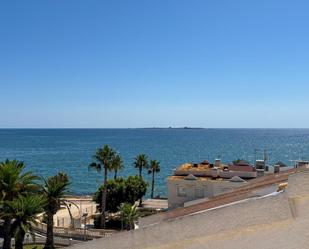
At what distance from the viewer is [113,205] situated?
54.3 metres

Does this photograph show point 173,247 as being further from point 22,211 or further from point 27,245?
point 27,245

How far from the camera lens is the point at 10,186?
3291 cm

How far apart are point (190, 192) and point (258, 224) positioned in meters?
37.7

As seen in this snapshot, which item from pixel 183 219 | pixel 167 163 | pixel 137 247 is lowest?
pixel 167 163

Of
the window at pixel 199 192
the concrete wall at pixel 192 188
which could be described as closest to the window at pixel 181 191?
the concrete wall at pixel 192 188

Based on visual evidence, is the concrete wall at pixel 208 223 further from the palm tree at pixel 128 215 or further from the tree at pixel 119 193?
the tree at pixel 119 193

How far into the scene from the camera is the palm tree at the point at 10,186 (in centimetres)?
3141

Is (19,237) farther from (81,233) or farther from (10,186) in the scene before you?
(81,233)

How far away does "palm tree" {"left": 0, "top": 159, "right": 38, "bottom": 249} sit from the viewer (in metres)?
31.4

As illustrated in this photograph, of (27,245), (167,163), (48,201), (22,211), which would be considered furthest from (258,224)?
(167,163)

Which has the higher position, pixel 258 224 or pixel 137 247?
pixel 258 224

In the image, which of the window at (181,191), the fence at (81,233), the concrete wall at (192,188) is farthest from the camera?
the window at (181,191)

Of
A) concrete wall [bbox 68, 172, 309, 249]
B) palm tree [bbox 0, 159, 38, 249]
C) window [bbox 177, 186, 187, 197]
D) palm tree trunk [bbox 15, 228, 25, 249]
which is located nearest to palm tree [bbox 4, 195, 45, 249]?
palm tree trunk [bbox 15, 228, 25, 249]

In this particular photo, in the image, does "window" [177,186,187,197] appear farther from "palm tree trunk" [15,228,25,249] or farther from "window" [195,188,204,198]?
"palm tree trunk" [15,228,25,249]
